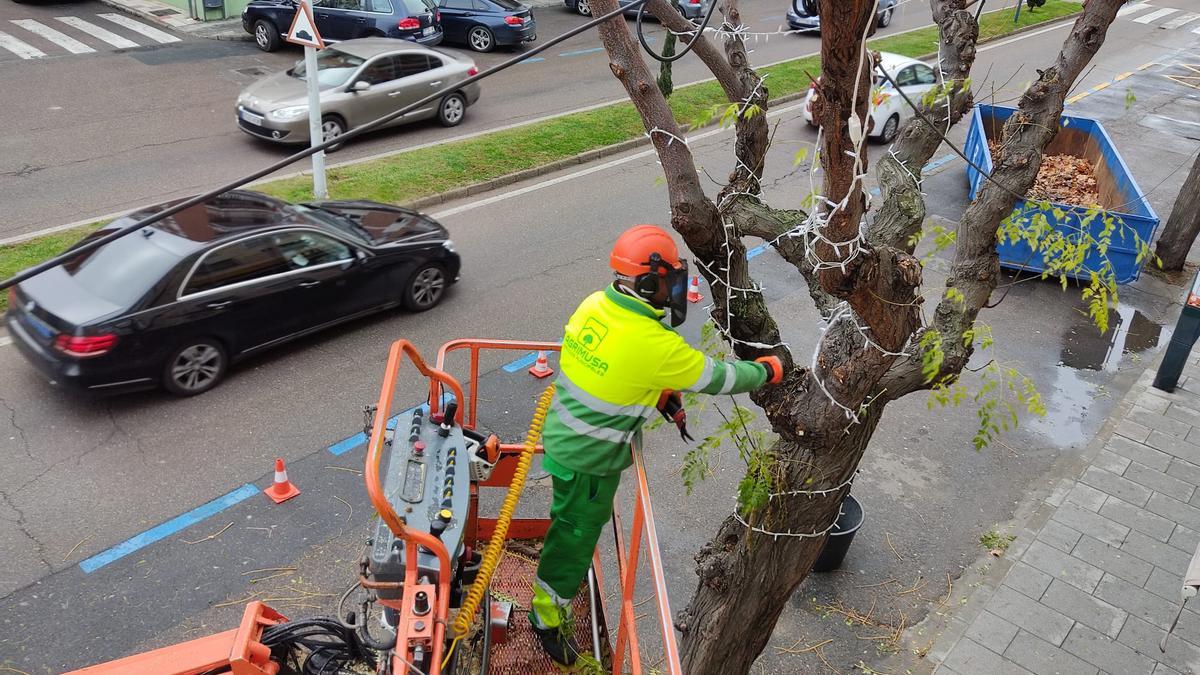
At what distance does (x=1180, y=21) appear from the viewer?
3300 centimetres

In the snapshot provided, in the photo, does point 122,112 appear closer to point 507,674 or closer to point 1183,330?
point 507,674

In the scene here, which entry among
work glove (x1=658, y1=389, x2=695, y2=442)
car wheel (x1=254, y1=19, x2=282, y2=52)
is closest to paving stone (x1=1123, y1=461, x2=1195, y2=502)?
work glove (x1=658, y1=389, x2=695, y2=442)

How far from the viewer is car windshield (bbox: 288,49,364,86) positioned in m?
14.8

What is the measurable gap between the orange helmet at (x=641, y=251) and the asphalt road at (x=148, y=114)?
10181 millimetres

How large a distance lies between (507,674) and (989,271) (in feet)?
11.1

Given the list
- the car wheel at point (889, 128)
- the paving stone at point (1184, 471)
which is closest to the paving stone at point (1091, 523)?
the paving stone at point (1184, 471)

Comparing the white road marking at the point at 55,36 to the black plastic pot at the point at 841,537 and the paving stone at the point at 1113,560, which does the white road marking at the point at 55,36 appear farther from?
the paving stone at the point at 1113,560

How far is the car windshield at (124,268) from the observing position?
26.8 feet

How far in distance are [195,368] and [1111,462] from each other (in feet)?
28.6

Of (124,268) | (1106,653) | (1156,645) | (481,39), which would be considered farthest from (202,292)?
(481,39)

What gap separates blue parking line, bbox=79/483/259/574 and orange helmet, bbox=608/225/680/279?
467 cm

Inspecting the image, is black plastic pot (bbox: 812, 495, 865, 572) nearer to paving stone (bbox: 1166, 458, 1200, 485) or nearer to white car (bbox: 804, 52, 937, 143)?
paving stone (bbox: 1166, 458, 1200, 485)

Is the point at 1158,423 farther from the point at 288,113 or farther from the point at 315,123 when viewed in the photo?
the point at 288,113

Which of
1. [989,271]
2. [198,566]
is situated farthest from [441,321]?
[989,271]
